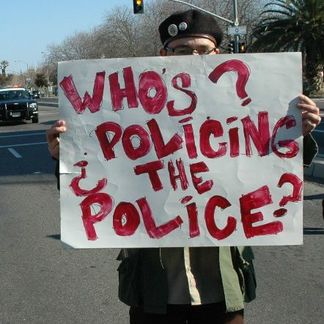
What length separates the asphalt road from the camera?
3938mm

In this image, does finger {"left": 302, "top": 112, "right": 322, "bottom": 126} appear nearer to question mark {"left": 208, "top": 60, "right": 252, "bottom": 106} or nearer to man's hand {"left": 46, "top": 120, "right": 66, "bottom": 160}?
question mark {"left": 208, "top": 60, "right": 252, "bottom": 106}

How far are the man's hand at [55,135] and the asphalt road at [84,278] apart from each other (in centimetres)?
197

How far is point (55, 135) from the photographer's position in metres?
2.18

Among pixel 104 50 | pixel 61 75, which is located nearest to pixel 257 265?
pixel 61 75

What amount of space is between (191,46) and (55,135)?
24.3 inches

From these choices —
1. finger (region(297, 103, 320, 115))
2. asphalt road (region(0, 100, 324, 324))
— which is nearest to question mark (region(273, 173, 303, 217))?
finger (region(297, 103, 320, 115))

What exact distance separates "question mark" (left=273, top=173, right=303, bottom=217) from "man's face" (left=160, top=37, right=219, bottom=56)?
1.85 ft

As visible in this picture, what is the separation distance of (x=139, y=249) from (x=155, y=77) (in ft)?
2.14

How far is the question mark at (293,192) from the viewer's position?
2.14 meters

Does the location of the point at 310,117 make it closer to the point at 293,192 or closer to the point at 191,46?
the point at 293,192

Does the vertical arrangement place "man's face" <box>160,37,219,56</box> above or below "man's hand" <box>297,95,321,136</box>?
above

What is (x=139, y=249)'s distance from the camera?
2195 millimetres

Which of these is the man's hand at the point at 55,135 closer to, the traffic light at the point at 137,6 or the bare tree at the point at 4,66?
the traffic light at the point at 137,6

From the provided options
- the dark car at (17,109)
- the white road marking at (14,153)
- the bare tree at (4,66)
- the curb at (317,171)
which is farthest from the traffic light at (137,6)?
the bare tree at (4,66)
